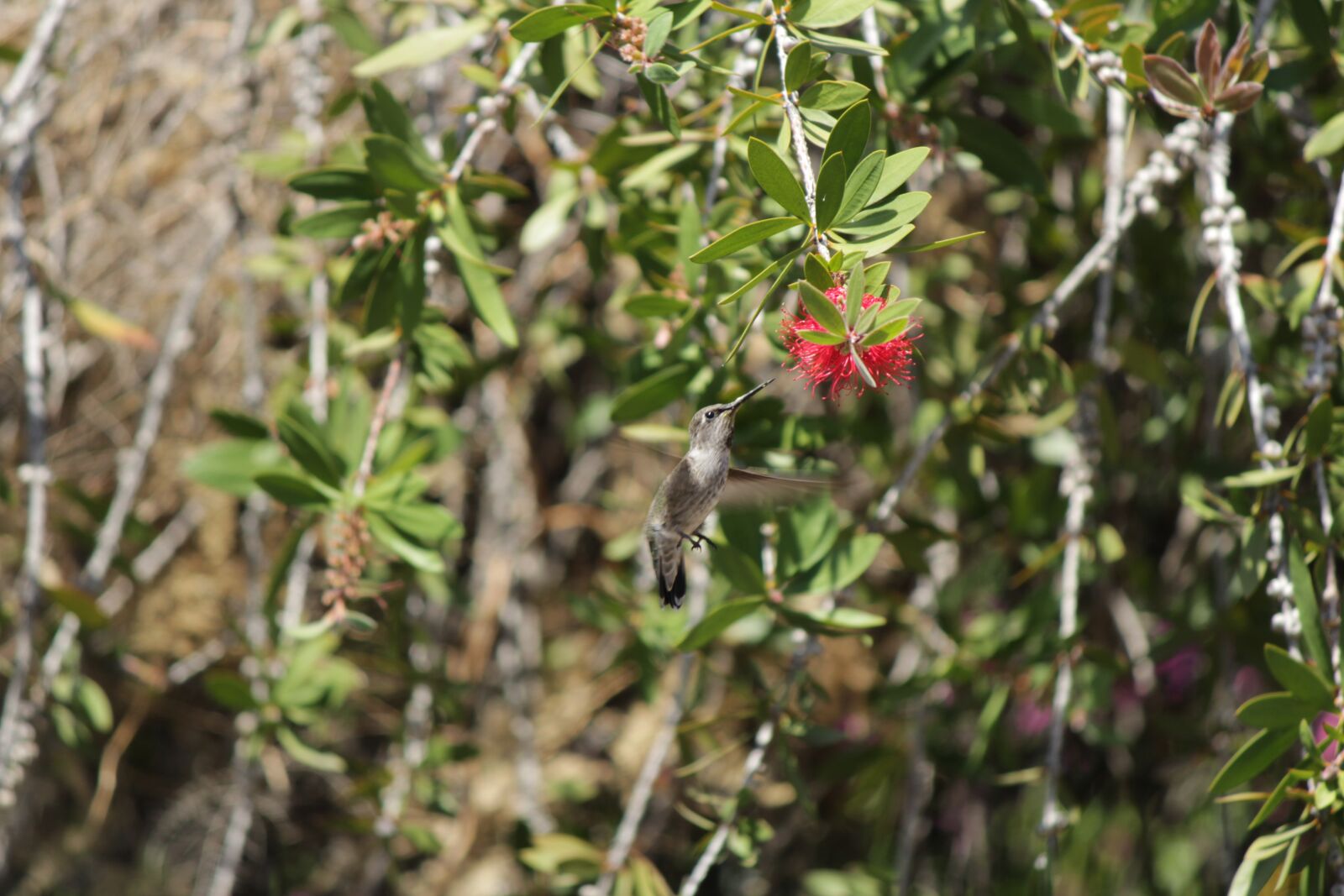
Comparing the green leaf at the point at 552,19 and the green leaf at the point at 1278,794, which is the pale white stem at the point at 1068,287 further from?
the green leaf at the point at 552,19

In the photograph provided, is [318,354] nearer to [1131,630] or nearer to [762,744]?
[762,744]

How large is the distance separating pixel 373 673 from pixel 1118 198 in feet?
5.63

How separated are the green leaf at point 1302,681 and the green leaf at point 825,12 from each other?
71 centimetres

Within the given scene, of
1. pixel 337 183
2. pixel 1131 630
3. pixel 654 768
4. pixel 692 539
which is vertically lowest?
pixel 1131 630

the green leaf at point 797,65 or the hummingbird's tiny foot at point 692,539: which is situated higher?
the green leaf at point 797,65

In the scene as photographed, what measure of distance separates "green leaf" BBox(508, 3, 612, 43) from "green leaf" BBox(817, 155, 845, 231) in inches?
10.7

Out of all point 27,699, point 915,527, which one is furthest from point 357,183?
point 27,699

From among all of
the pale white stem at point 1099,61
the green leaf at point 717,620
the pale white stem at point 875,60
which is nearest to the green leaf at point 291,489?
the green leaf at point 717,620

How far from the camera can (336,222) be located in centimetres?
124

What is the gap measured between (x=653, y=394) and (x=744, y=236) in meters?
0.44

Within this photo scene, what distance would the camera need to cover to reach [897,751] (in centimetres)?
A: 183

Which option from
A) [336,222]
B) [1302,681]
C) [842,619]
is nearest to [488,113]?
[336,222]

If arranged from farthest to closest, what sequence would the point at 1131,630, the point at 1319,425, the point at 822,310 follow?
the point at 1131,630 < the point at 1319,425 < the point at 822,310

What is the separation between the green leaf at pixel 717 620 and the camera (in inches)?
44.7
